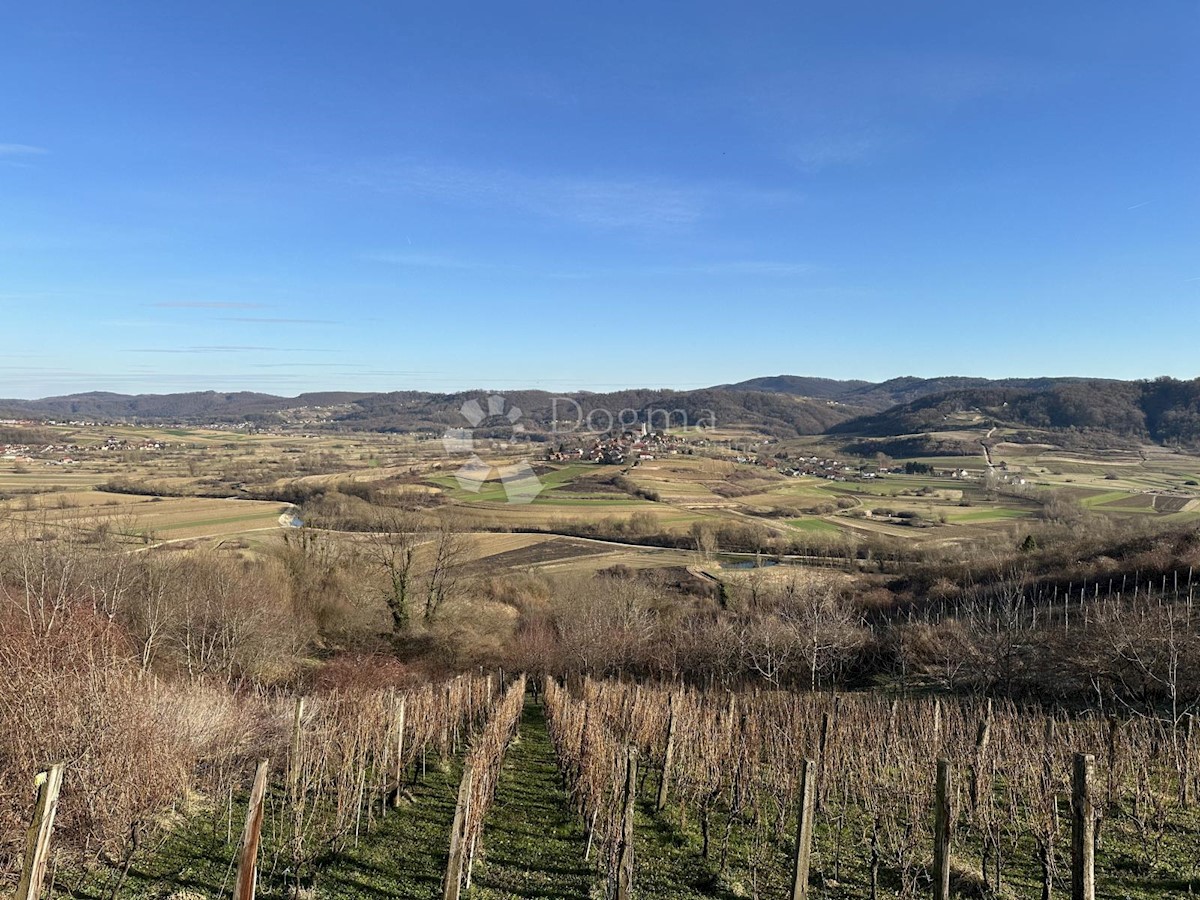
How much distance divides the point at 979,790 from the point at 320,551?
33.8 m

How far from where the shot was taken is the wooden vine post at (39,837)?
15.9ft

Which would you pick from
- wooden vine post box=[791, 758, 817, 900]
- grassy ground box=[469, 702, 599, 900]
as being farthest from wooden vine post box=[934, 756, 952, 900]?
grassy ground box=[469, 702, 599, 900]

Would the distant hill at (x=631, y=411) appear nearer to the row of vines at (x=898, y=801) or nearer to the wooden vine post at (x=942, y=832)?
the row of vines at (x=898, y=801)

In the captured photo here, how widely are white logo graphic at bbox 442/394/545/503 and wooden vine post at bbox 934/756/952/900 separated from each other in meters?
68.5

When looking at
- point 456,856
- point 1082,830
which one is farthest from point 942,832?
point 456,856

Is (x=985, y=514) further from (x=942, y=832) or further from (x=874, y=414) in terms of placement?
(x=874, y=414)

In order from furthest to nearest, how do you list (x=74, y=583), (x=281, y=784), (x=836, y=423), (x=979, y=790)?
1. (x=836, y=423)
2. (x=74, y=583)
3. (x=281, y=784)
4. (x=979, y=790)

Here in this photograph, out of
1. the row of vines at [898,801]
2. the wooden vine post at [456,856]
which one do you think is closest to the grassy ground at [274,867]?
the wooden vine post at [456,856]

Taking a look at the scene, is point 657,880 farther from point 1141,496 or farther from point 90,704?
point 1141,496

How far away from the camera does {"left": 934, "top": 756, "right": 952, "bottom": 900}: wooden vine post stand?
20.6 ft

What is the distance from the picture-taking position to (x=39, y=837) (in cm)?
496

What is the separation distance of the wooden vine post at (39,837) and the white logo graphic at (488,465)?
6905cm

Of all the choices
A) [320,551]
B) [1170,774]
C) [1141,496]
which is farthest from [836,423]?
[1170,774]

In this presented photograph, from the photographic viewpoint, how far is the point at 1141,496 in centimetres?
6188
